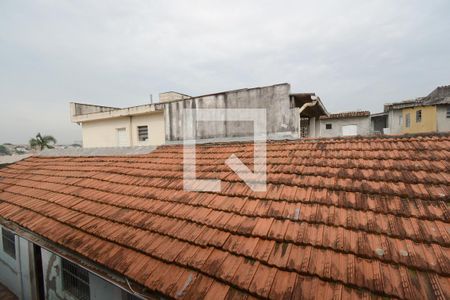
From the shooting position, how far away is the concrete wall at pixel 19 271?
6.83m

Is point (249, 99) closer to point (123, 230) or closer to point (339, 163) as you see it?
point (339, 163)

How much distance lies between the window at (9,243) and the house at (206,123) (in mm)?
6407

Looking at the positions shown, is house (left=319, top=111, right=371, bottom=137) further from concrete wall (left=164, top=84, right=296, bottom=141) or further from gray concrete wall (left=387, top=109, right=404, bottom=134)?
concrete wall (left=164, top=84, right=296, bottom=141)

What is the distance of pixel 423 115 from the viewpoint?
76.2 ft

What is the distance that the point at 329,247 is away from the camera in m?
2.36

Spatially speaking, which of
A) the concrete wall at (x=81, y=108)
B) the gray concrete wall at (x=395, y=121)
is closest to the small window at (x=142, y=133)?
the concrete wall at (x=81, y=108)

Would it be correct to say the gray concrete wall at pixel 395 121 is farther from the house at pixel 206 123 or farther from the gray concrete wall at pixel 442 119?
the house at pixel 206 123

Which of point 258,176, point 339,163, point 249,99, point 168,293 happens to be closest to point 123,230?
point 168,293

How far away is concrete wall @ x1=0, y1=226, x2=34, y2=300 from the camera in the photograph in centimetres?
683

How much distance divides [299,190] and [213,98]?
593cm

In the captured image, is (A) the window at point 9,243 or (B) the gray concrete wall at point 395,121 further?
(B) the gray concrete wall at point 395,121

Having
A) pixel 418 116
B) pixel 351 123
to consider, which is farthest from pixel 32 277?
pixel 418 116

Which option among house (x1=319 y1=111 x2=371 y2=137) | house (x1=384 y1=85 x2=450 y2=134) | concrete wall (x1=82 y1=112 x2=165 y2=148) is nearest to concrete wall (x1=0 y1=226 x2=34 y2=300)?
concrete wall (x1=82 y1=112 x2=165 y2=148)

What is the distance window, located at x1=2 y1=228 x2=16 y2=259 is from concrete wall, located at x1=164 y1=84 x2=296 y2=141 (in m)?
6.54
